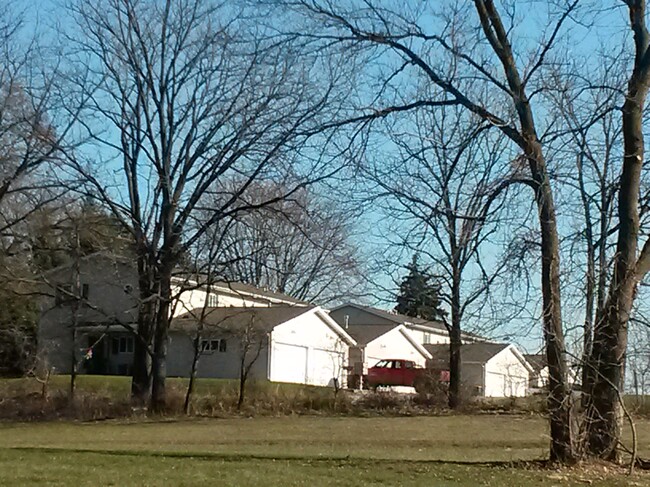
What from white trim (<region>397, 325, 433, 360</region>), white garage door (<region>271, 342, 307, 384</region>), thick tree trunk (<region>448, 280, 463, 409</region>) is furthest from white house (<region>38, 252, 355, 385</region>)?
thick tree trunk (<region>448, 280, 463, 409</region>)

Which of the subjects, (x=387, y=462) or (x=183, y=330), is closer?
(x=387, y=462)

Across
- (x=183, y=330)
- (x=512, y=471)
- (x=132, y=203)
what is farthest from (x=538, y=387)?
(x=183, y=330)

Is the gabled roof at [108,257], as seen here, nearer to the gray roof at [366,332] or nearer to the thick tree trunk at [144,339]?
the thick tree trunk at [144,339]

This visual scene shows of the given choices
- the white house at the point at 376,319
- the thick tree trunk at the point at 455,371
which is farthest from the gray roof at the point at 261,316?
the white house at the point at 376,319

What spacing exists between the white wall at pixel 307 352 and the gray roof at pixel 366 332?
14.0 ft

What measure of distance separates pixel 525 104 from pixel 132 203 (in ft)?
69.0

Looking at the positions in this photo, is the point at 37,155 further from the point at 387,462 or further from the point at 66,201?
the point at 387,462

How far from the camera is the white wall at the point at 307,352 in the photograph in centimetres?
4766

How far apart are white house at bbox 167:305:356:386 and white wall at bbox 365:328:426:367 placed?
4390 mm

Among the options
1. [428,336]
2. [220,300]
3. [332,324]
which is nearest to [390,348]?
[332,324]

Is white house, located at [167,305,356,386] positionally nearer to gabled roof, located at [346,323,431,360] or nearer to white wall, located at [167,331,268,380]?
white wall, located at [167,331,268,380]

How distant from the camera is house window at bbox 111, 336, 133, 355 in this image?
52031mm

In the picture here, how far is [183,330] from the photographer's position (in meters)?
45.9

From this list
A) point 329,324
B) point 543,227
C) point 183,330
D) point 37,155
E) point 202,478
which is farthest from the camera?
point 329,324
